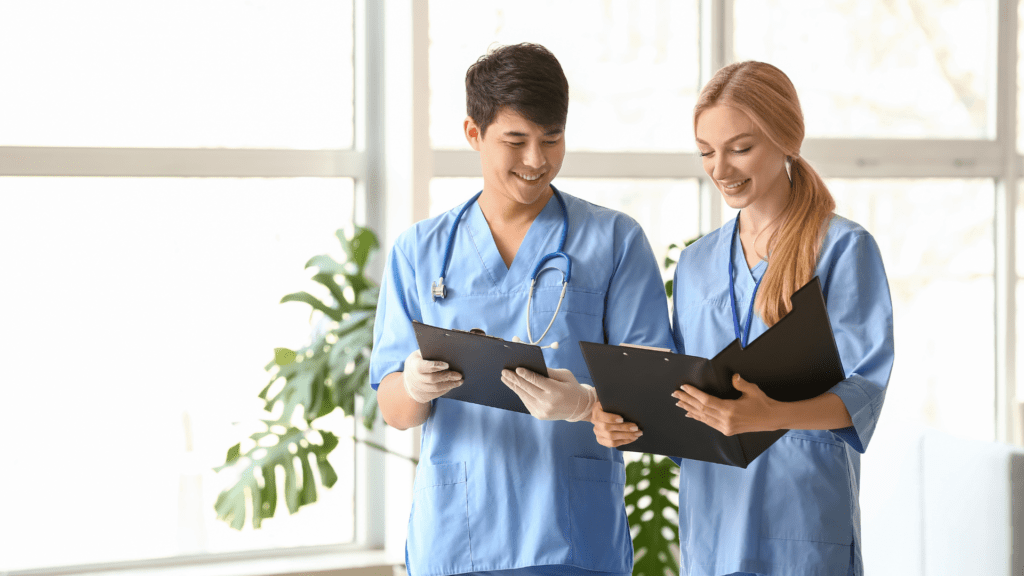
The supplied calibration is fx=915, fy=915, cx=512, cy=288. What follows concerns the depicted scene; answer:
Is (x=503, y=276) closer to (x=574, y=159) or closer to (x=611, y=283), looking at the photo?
(x=611, y=283)

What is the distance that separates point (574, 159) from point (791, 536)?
165 centimetres

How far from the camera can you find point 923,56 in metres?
3.24

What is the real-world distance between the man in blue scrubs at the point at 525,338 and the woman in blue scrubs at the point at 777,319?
0.12 meters

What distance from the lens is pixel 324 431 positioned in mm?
2219

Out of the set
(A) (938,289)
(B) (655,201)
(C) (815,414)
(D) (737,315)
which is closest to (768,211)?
(D) (737,315)

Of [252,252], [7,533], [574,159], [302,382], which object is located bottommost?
[7,533]

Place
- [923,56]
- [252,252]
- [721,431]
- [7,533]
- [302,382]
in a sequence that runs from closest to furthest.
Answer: [721,431], [302,382], [7,533], [252,252], [923,56]

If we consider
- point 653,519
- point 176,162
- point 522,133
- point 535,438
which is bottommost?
point 653,519

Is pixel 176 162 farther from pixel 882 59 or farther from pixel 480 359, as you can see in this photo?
pixel 882 59

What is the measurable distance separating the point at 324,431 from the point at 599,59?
4.66ft

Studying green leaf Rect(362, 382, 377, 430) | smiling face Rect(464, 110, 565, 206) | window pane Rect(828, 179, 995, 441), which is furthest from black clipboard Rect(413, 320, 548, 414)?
window pane Rect(828, 179, 995, 441)

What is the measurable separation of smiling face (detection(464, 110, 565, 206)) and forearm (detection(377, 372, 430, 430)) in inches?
12.8

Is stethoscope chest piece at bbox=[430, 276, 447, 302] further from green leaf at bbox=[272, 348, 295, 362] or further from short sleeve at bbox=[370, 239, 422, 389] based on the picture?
green leaf at bbox=[272, 348, 295, 362]

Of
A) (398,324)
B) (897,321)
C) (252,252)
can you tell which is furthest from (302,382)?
(897,321)
